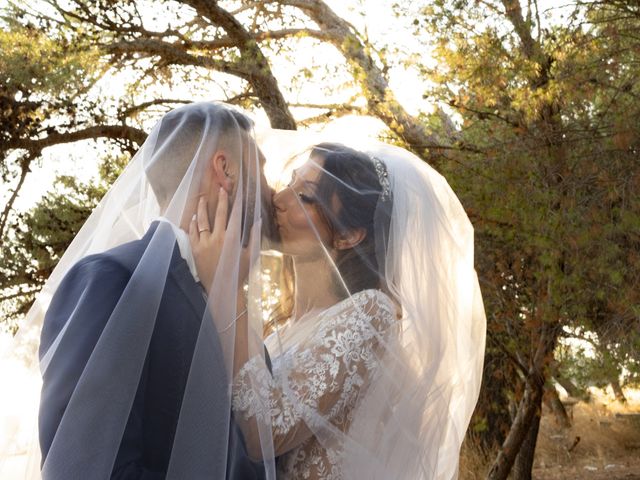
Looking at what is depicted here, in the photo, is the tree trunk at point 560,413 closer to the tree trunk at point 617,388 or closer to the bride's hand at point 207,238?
the tree trunk at point 617,388

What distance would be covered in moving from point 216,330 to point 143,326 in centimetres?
22

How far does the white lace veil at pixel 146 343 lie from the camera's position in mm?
2184

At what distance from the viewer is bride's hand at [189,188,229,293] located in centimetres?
248

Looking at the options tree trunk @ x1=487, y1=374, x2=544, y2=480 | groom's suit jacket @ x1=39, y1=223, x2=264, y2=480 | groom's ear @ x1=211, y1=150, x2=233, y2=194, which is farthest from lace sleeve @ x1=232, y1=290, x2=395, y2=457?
tree trunk @ x1=487, y1=374, x2=544, y2=480

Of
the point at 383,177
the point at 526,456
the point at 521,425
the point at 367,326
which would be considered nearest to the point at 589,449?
the point at 526,456

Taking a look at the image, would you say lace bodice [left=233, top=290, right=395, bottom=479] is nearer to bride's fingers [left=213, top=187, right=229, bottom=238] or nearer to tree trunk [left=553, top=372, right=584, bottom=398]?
bride's fingers [left=213, top=187, right=229, bottom=238]

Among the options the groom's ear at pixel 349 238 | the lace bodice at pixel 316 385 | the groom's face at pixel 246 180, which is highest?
the groom's face at pixel 246 180

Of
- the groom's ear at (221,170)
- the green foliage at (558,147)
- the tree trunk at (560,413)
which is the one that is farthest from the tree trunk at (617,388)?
the groom's ear at (221,170)

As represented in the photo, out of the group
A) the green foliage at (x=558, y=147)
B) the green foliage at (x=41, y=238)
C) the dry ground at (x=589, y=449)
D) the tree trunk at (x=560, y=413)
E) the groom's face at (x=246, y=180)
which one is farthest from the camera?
the tree trunk at (x=560, y=413)

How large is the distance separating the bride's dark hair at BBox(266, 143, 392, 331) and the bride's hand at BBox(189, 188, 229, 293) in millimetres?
433

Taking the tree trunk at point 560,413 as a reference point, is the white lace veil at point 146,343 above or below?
above

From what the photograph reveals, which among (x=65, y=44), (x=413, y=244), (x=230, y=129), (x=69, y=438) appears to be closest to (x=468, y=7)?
(x=65, y=44)

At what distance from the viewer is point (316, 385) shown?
2.58 metres

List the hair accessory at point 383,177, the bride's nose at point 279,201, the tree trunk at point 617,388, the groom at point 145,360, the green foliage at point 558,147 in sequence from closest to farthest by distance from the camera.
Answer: the groom at point 145,360 → the bride's nose at point 279,201 → the hair accessory at point 383,177 → the green foliage at point 558,147 → the tree trunk at point 617,388
